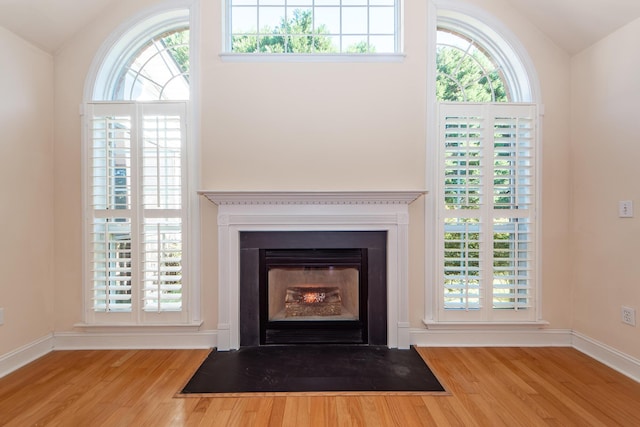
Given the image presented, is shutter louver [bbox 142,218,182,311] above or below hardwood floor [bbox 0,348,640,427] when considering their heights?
above

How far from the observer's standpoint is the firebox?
2.88m

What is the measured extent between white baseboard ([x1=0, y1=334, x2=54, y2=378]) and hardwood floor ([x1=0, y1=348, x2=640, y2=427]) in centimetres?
6

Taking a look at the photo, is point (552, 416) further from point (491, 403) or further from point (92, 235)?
point (92, 235)

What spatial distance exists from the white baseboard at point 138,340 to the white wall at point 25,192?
271 mm

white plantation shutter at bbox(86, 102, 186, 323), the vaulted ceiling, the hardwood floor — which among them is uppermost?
the vaulted ceiling

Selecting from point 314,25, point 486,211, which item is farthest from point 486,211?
point 314,25

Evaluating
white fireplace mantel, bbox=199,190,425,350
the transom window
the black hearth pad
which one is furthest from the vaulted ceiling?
the black hearth pad

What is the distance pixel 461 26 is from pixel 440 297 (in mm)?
2382

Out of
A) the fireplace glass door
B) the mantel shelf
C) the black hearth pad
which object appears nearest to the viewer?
the black hearth pad

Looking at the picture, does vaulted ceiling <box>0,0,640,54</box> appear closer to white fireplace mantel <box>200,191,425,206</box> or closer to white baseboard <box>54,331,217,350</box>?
white fireplace mantel <box>200,191,425,206</box>

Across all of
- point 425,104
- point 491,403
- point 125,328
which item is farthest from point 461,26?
point 125,328

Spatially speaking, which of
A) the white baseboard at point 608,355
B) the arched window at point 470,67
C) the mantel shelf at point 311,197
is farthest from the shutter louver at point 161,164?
the white baseboard at point 608,355

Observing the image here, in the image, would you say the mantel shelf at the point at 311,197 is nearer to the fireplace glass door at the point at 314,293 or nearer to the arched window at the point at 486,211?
the arched window at the point at 486,211

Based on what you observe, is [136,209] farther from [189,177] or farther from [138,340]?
[138,340]
